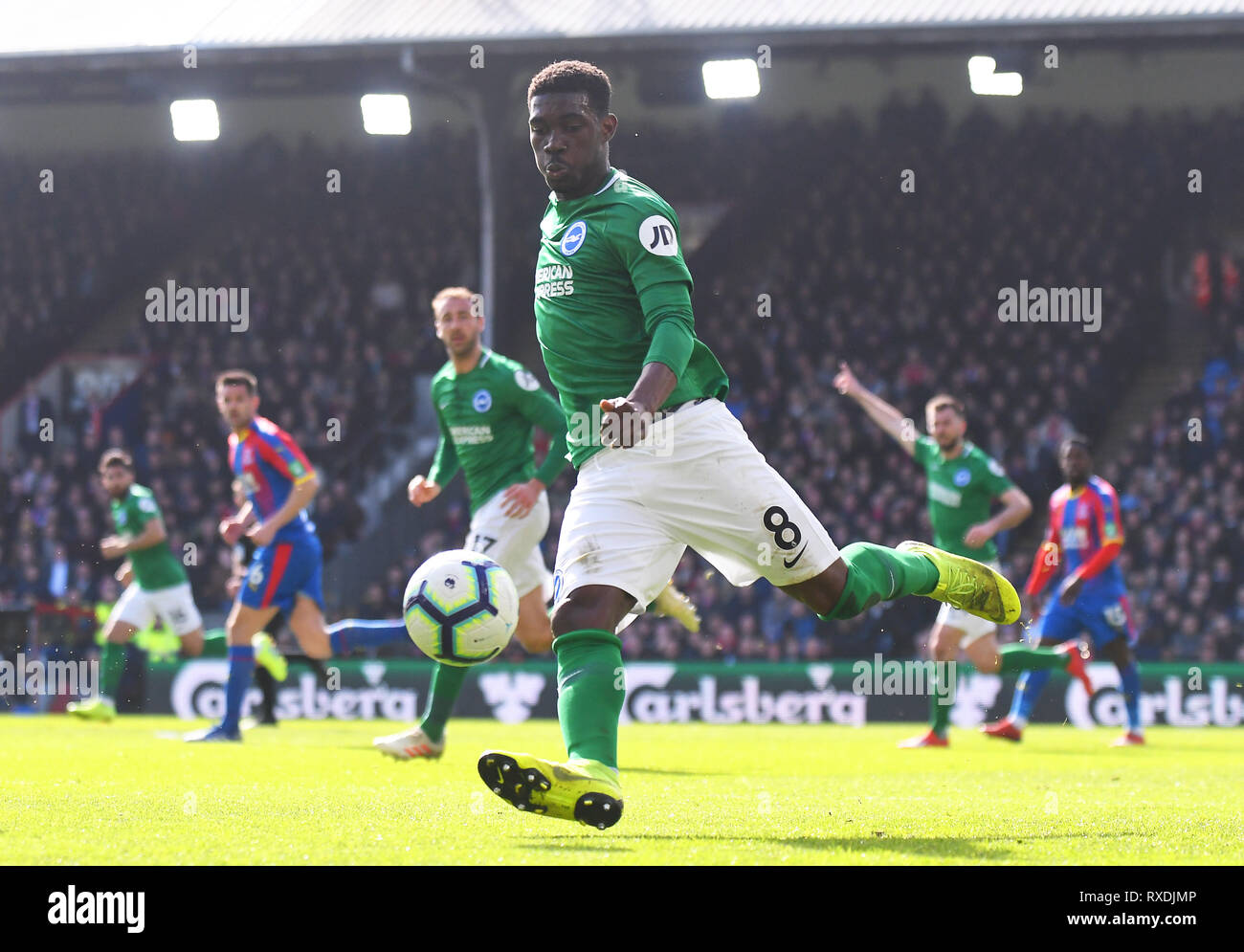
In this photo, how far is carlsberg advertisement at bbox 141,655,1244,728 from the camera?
1636cm

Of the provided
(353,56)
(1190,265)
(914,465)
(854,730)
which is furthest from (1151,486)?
(353,56)

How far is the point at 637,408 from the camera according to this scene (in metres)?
5.07

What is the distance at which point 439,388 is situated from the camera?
32.6 ft

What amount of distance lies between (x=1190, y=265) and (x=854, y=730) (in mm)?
11224

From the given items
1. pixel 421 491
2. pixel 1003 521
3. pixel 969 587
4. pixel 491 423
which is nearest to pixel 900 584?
pixel 969 587

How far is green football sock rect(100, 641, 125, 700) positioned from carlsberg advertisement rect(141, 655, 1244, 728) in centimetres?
248

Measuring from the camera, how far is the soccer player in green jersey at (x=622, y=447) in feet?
17.7

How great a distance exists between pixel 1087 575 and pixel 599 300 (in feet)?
26.6

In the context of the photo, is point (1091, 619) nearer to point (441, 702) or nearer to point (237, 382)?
point (441, 702)

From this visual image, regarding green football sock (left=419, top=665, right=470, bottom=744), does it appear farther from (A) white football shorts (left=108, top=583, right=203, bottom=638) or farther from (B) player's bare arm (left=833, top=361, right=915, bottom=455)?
(A) white football shorts (left=108, top=583, right=203, bottom=638)

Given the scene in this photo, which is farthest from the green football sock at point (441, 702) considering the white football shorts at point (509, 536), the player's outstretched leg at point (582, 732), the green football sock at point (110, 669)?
the green football sock at point (110, 669)

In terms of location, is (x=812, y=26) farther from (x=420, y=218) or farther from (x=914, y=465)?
(x=420, y=218)
